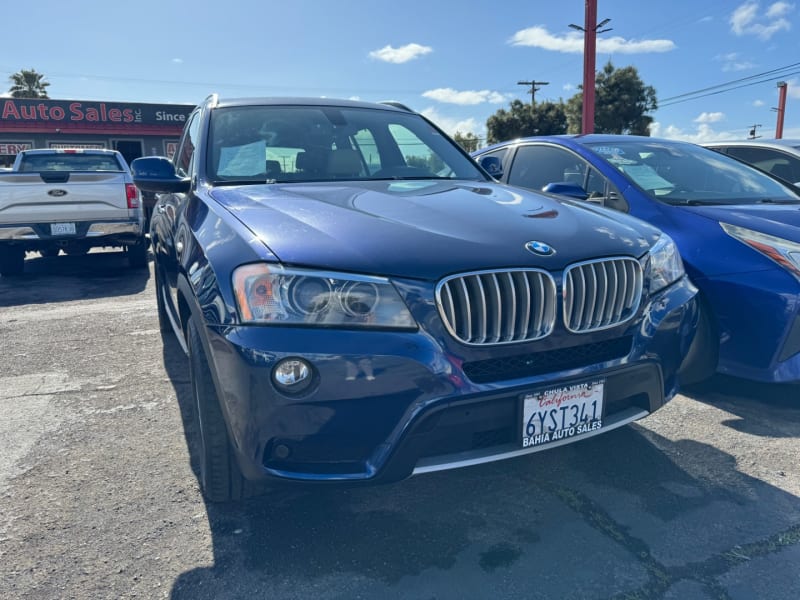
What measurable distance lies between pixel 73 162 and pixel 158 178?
825cm

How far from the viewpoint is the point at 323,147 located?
131 inches

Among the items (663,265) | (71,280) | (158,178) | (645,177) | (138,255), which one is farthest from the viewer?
(138,255)

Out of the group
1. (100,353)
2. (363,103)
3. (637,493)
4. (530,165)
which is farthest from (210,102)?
(637,493)

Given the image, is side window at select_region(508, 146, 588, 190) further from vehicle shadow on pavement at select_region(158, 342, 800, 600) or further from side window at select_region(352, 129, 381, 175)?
vehicle shadow on pavement at select_region(158, 342, 800, 600)

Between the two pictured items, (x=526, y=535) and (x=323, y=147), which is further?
(x=323, y=147)

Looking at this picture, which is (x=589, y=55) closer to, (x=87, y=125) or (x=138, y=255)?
(x=138, y=255)

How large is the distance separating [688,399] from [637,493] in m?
1.29

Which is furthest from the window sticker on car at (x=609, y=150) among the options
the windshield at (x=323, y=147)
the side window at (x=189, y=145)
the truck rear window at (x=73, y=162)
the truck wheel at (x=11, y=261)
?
the truck rear window at (x=73, y=162)

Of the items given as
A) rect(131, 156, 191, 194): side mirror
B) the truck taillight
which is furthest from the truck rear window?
rect(131, 156, 191, 194): side mirror

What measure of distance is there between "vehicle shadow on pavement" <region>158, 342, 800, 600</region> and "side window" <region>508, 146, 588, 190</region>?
2278 mm

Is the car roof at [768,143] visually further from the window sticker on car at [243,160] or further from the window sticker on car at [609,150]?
the window sticker on car at [243,160]

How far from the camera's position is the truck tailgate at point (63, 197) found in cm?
758

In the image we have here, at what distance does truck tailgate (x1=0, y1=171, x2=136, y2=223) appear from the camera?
7.58 meters

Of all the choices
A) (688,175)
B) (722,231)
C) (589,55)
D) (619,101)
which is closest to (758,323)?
(722,231)
